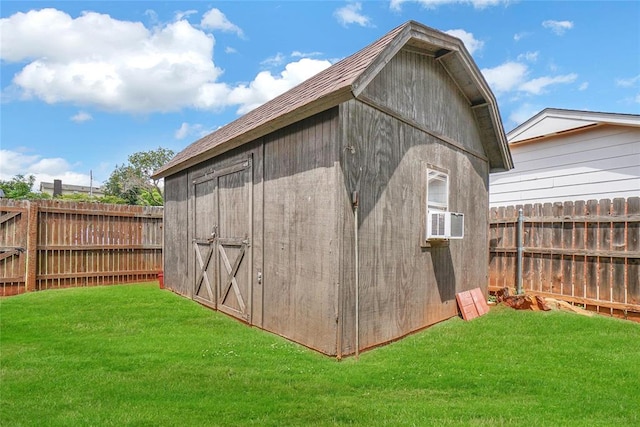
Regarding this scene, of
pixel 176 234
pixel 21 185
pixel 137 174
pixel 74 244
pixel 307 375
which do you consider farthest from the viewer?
pixel 137 174

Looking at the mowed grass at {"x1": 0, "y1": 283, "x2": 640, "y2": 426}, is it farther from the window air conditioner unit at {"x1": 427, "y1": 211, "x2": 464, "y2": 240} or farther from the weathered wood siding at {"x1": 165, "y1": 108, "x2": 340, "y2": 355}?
the window air conditioner unit at {"x1": 427, "y1": 211, "x2": 464, "y2": 240}

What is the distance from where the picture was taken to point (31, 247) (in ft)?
26.2

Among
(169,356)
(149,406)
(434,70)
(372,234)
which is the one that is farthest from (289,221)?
(434,70)

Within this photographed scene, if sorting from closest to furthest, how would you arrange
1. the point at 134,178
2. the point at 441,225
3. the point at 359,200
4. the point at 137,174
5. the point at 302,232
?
the point at 359,200 → the point at 302,232 → the point at 441,225 → the point at 134,178 → the point at 137,174

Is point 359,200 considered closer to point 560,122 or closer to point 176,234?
point 176,234

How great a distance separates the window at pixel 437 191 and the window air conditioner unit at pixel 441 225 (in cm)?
30

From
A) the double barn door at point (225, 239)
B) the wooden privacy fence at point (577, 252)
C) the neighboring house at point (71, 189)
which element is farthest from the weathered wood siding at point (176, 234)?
the neighboring house at point (71, 189)

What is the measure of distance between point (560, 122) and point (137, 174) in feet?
127

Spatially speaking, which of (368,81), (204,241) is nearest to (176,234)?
(204,241)

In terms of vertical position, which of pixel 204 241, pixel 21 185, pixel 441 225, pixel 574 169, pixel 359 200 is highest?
pixel 21 185

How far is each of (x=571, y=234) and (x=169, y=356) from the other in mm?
6875

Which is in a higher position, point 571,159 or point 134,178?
point 134,178

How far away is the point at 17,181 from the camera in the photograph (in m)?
35.4

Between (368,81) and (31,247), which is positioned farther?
(31,247)
